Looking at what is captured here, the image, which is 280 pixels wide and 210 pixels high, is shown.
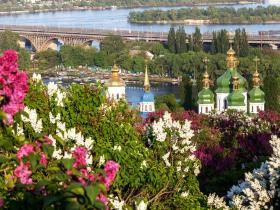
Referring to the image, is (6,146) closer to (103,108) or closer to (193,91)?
(103,108)

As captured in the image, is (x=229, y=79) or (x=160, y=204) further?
(x=229, y=79)

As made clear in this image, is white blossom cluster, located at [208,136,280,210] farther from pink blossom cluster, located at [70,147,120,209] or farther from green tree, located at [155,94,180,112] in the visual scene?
green tree, located at [155,94,180,112]

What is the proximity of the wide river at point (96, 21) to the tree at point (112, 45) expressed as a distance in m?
13.0

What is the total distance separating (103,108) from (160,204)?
985mm

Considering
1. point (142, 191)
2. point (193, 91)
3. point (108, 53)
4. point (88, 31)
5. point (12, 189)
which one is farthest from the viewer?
point (88, 31)

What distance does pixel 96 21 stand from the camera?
247ft

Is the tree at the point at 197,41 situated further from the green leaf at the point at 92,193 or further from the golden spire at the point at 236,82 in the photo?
the green leaf at the point at 92,193

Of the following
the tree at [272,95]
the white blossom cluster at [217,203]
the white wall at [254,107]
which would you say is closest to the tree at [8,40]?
the tree at [272,95]

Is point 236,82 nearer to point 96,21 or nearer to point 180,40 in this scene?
point 180,40

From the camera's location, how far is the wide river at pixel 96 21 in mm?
65625

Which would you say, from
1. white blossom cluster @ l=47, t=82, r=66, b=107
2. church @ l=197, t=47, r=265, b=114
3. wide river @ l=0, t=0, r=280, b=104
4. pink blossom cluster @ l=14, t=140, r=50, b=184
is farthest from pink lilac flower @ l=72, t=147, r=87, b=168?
wide river @ l=0, t=0, r=280, b=104

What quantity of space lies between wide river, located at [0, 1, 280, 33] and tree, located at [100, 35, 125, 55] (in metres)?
13.0

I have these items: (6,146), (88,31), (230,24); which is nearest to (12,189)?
(6,146)

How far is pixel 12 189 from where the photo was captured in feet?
10.7
